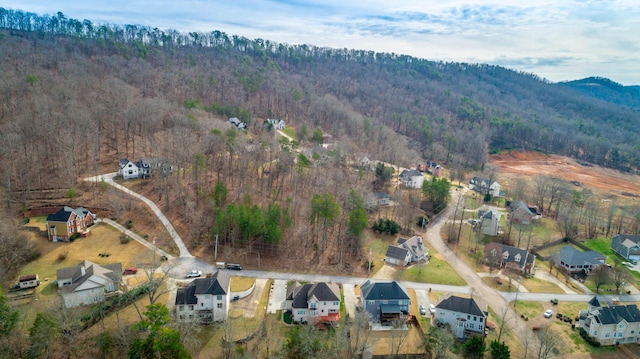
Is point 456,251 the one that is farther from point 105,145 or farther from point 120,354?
point 105,145

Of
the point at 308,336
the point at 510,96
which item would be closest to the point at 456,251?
the point at 308,336

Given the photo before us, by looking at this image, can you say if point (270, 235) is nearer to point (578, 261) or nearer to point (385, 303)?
point (385, 303)

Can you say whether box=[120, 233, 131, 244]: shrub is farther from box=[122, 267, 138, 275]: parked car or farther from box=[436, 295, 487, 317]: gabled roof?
box=[436, 295, 487, 317]: gabled roof

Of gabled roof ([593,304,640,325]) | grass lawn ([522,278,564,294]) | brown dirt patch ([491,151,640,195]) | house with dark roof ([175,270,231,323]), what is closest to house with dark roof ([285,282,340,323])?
house with dark roof ([175,270,231,323])

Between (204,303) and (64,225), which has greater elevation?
(64,225)

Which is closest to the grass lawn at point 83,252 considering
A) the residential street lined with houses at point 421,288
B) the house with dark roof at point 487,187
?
the residential street lined with houses at point 421,288

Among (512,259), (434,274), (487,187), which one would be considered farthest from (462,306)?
(487,187)
